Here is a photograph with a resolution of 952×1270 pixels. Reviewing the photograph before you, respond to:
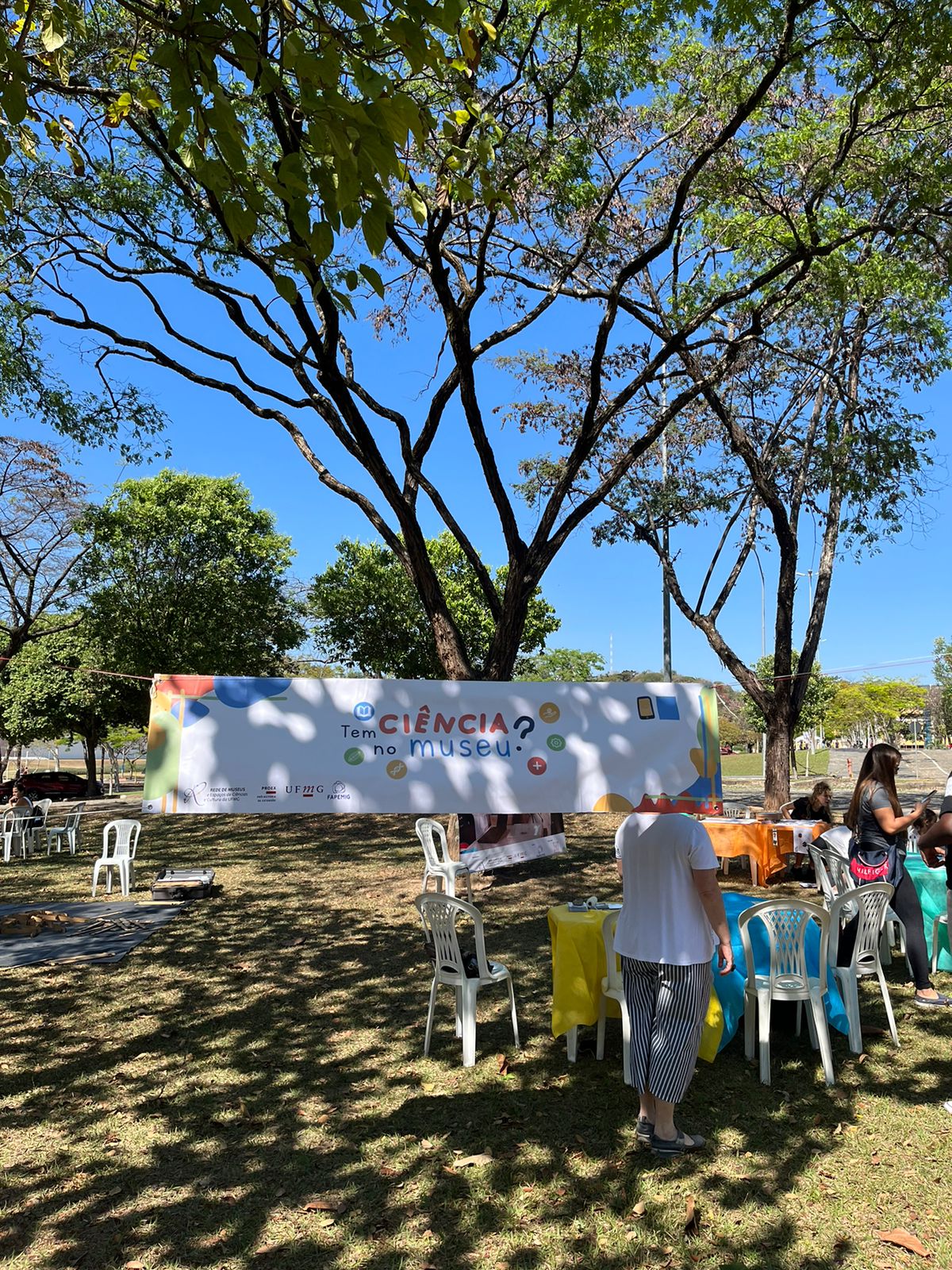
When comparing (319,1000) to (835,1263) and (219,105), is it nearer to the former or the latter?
(835,1263)

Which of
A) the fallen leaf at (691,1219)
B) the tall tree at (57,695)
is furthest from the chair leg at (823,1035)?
the tall tree at (57,695)

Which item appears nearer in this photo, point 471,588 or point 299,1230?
point 299,1230

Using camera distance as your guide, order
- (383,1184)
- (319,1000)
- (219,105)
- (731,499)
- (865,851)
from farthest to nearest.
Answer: (731,499) < (319,1000) < (865,851) < (383,1184) < (219,105)

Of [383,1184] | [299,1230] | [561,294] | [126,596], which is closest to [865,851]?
[383,1184]

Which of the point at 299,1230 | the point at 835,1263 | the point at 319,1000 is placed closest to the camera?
the point at 835,1263

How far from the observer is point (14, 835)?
13.9 meters

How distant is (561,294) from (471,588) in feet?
53.3

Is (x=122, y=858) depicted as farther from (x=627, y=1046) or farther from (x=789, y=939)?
(x=789, y=939)

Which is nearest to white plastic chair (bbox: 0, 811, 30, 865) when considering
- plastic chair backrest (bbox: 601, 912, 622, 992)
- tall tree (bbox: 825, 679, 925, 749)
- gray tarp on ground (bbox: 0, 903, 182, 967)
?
gray tarp on ground (bbox: 0, 903, 182, 967)

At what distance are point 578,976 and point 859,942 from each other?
1.69 m

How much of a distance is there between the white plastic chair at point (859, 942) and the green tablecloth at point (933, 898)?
121 centimetres

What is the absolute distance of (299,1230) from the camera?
10.5 feet

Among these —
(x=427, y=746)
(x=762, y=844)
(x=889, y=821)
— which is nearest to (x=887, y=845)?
(x=889, y=821)

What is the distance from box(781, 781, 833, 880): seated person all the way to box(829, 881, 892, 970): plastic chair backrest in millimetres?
4880
